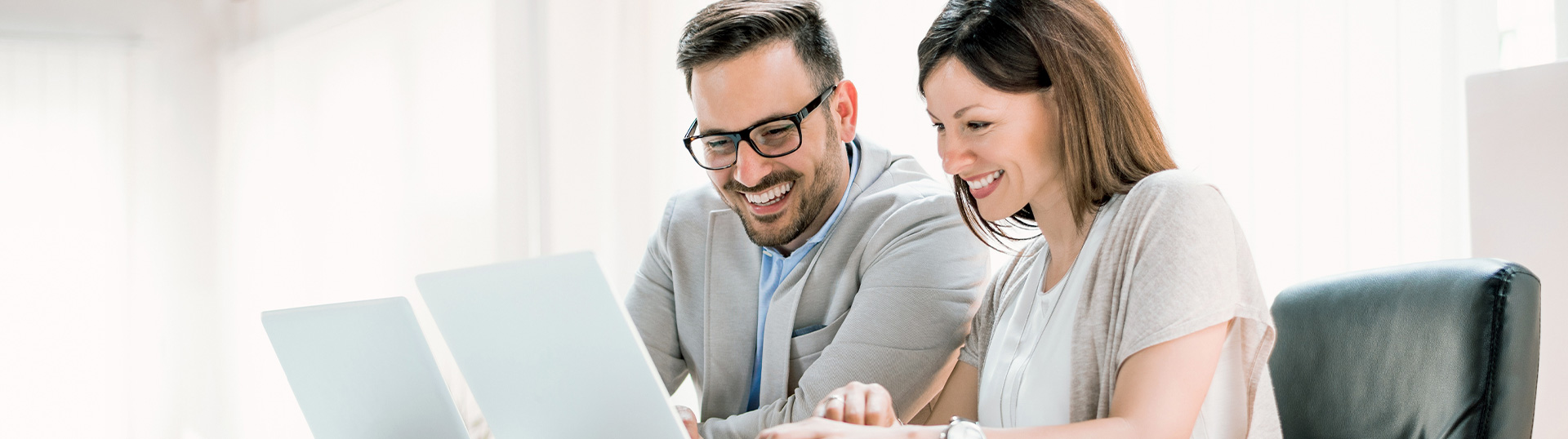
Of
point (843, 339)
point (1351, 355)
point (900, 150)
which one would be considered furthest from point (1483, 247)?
point (900, 150)

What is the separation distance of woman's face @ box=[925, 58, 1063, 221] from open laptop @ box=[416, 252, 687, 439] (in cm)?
48

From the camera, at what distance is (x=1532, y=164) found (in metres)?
1.50

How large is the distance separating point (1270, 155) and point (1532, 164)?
128cm

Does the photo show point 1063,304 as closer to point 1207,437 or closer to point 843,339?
point 1207,437

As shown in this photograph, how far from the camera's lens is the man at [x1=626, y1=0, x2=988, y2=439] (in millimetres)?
1399

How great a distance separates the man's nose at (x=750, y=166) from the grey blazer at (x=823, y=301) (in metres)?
0.15

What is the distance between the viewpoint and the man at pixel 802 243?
1.40 meters

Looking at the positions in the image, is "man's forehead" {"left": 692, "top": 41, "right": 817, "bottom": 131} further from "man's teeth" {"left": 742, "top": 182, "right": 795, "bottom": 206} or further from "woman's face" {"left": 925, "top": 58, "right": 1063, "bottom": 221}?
"woman's face" {"left": 925, "top": 58, "right": 1063, "bottom": 221}

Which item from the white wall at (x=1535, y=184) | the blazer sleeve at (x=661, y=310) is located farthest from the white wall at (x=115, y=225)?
the white wall at (x=1535, y=184)

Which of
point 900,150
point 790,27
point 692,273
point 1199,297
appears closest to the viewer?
point 1199,297

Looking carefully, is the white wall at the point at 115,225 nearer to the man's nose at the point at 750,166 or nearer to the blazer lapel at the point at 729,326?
the blazer lapel at the point at 729,326

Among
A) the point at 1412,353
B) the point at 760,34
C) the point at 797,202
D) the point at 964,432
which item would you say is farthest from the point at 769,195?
the point at 1412,353

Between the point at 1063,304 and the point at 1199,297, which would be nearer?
the point at 1199,297

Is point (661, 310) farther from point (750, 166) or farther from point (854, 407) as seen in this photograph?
point (854, 407)
